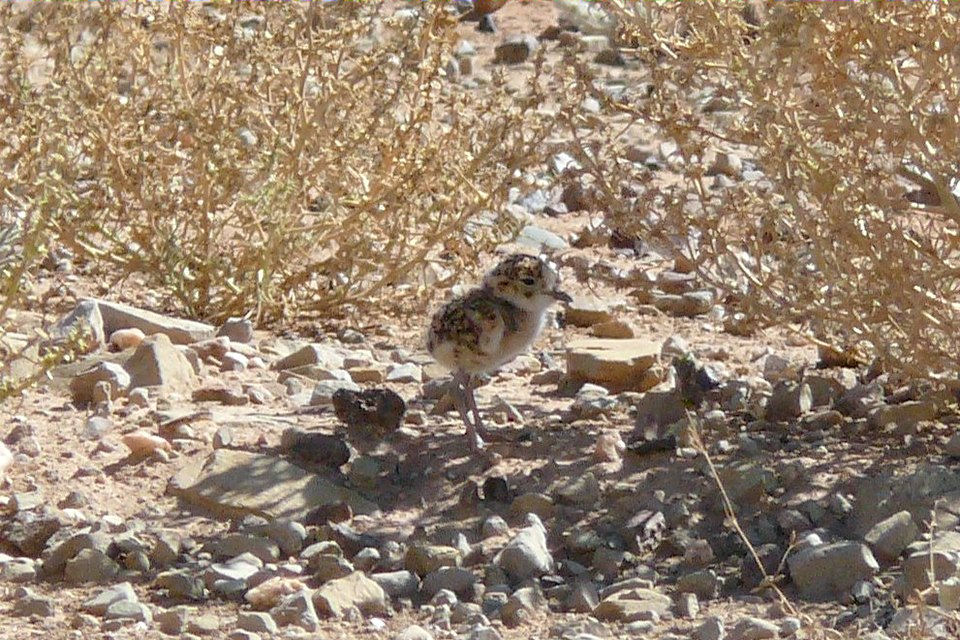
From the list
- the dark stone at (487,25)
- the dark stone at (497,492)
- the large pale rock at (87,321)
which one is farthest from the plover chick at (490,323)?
the dark stone at (487,25)

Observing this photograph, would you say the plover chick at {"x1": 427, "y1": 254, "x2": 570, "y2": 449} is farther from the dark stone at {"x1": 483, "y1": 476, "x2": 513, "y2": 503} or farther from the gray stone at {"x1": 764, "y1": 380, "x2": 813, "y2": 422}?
the gray stone at {"x1": 764, "y1": 380, "x2": 813, "y2": 422}

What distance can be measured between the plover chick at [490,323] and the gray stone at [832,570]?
1.45 m

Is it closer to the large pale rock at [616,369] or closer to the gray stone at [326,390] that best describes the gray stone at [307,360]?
the gray stone at [326,390]

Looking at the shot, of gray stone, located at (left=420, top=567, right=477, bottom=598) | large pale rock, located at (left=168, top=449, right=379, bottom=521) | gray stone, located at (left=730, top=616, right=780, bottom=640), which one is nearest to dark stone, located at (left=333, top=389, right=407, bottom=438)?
large pale rock, located at (left=168, top=449, right=379, bottom=521)

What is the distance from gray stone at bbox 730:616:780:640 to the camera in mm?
5031

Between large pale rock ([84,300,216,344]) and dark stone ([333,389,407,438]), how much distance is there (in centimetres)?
138

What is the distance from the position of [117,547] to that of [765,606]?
2012mm

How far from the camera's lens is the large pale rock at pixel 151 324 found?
7730 millimetres

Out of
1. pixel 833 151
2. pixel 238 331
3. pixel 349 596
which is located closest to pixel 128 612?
pixel 349 596

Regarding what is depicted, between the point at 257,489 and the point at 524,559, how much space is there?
1013 millimetres

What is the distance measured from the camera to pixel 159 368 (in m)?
7.06

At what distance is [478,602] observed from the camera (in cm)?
538

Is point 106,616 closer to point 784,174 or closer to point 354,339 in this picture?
point 784,174

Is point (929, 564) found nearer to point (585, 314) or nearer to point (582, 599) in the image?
point (582, 599)
